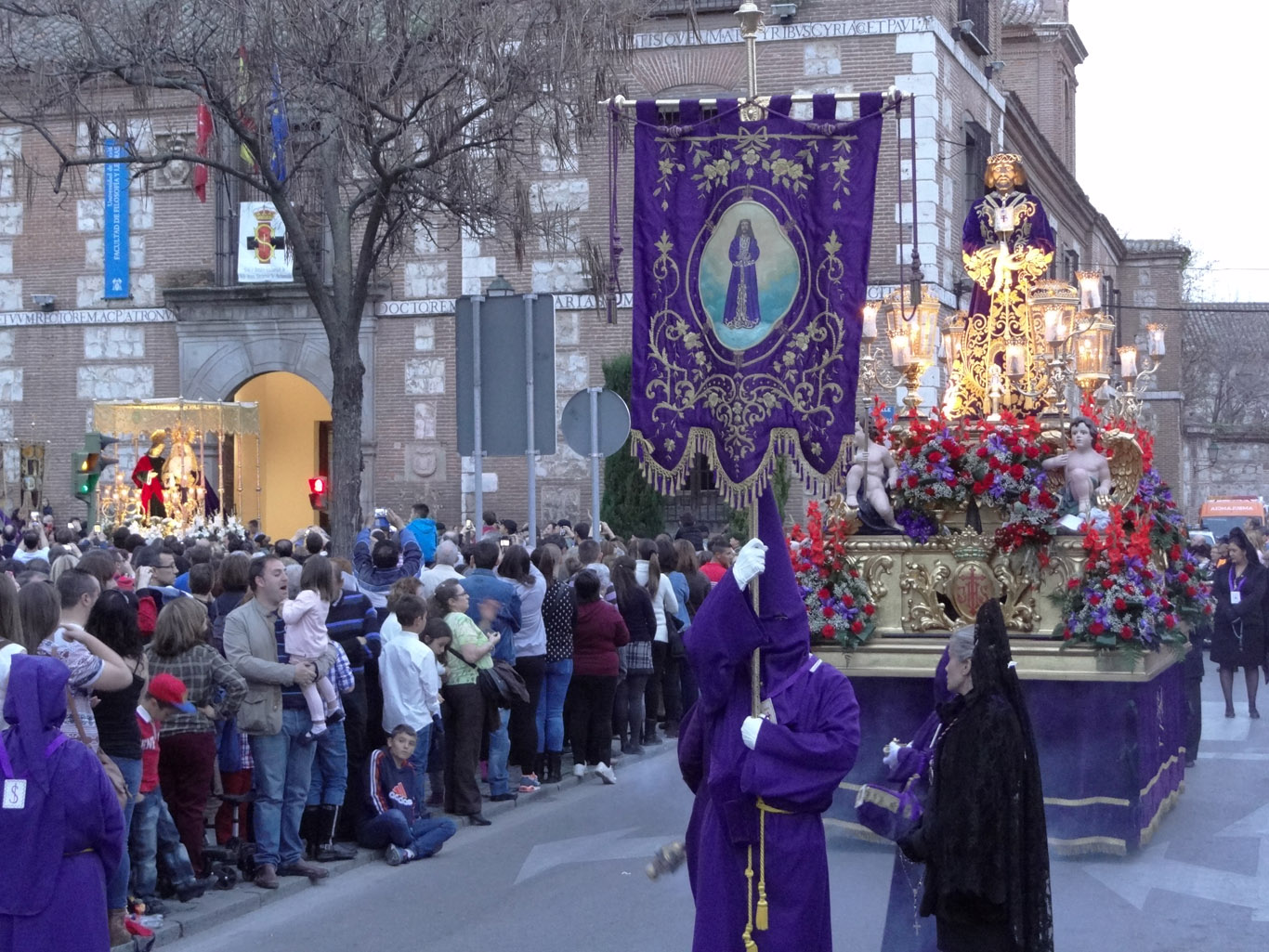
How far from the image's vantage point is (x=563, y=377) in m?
27.5

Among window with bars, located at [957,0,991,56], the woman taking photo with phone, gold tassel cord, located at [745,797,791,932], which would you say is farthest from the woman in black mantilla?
window with bars, located at [957,0,991,56]

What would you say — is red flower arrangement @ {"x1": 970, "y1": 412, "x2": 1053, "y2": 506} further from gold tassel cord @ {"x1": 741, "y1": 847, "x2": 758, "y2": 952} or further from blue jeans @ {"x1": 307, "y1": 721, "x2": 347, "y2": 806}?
gold tassel cord @ {"x1": 741, "y1": 847, "x2": 758, "y2": 952}

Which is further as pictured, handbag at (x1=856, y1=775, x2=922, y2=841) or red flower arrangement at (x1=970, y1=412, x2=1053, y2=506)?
red flower arrangement at (x1=970, y1=412, x2=1053, y2=506)

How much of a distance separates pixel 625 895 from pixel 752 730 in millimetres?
3983

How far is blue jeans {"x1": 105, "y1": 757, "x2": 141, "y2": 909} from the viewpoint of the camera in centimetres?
756

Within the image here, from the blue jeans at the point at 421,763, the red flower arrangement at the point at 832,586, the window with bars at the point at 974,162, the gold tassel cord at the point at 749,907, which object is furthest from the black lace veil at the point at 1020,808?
the window with bars at the point at 974,162

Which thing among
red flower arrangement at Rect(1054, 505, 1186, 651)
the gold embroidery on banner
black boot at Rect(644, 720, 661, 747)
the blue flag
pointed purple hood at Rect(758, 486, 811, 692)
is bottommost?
black boot at Rect(644, 720, 661, 747)

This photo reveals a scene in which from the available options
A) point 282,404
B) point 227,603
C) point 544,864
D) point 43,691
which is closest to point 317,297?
point 227,603

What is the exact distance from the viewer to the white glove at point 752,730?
5.76 meters

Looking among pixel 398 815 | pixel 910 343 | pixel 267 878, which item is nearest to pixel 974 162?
pixel 910 343

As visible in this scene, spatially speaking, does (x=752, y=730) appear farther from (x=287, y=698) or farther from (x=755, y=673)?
(x=287, y=698)

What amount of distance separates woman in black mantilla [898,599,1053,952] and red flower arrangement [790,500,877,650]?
14.7 feet

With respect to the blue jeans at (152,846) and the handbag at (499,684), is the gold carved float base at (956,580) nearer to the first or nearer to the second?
the handbag at (499,684)

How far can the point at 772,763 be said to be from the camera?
575 centimetres
